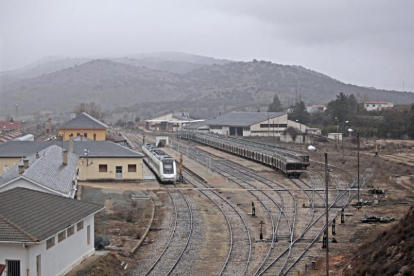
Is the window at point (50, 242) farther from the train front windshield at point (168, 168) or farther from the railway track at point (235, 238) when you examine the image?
the train front windshield at point (168, 168)

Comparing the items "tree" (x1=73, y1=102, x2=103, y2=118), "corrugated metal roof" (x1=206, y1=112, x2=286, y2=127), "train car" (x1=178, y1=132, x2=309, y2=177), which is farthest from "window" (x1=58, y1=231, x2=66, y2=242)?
"tree" (x1=73, y1=102, x2=103, y2=118)

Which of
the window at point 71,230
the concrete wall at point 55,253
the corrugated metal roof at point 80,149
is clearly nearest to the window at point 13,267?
the concrete wall at point 55,253

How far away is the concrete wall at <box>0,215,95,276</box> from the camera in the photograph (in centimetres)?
1653

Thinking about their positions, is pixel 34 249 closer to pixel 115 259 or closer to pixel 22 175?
pixel 115 259

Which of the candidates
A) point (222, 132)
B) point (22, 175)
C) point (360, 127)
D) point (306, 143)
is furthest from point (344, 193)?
point (222, 132)

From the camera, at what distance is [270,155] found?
53.3 m

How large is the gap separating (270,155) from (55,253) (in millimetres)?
36927

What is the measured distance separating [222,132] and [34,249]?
90.9m

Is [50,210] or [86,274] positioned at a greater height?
[50,210]

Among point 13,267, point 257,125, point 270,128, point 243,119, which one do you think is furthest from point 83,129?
point 13,267

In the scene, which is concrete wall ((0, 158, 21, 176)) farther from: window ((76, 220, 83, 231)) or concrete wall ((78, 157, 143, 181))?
window ((76, 220, 83, 231))

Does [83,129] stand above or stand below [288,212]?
above

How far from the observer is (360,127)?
9225 cm

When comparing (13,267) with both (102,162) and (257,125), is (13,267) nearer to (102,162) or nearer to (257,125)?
(102,162)
